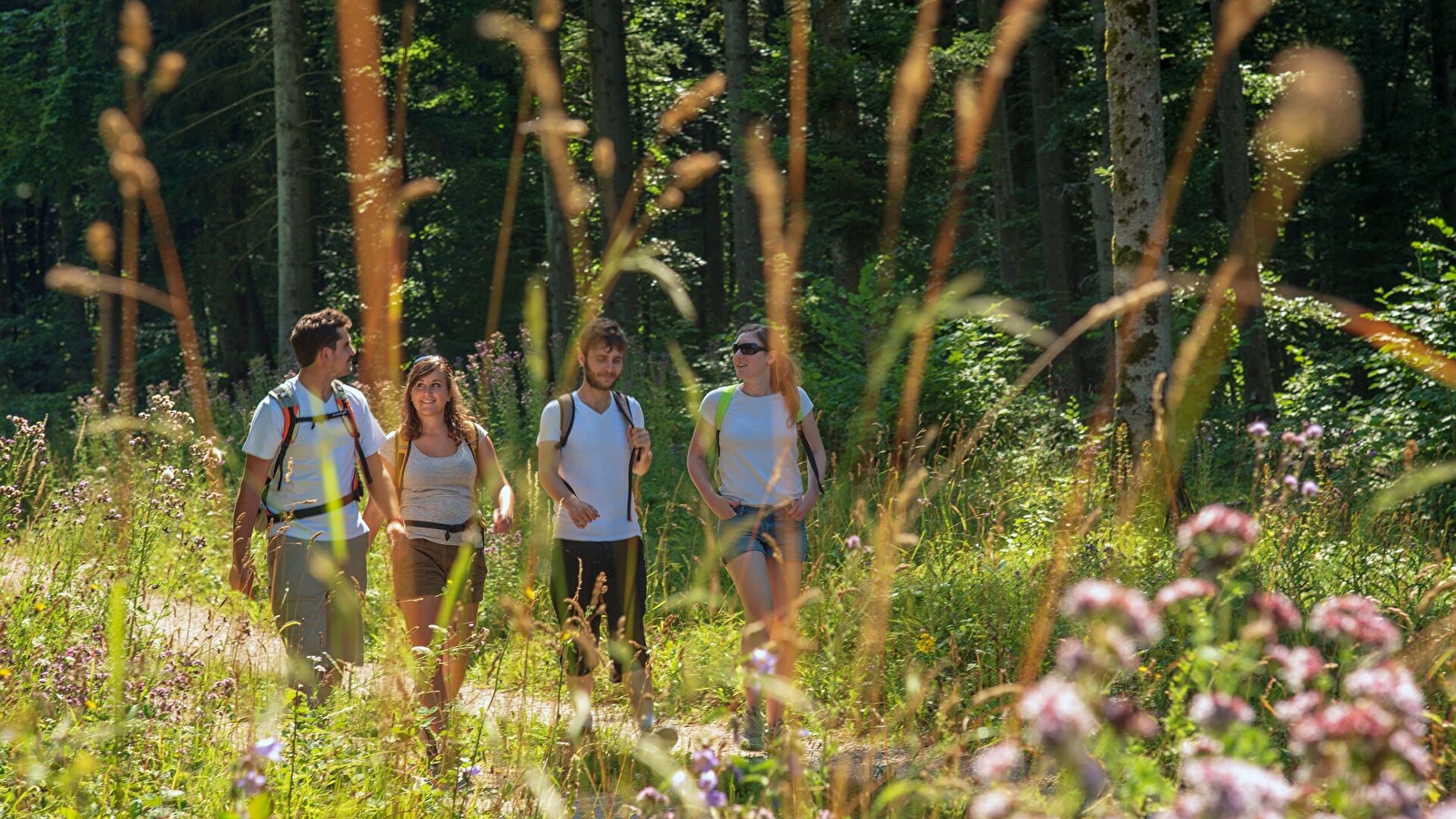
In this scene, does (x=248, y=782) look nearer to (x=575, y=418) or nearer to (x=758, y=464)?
(x=575, y=418)

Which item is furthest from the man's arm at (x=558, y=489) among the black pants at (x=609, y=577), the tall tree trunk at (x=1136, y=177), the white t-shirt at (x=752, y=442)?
the tall tree trunk at (x=1136, y=177)

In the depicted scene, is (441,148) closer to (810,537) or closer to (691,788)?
(810,537)

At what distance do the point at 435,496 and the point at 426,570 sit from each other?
310 mm

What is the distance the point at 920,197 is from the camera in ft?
45.6

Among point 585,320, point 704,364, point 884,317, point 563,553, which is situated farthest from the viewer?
point 704,364

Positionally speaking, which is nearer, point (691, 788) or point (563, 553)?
point (691, 788)

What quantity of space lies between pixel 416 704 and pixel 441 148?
67.2 feet

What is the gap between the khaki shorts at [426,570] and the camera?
516 centimetres

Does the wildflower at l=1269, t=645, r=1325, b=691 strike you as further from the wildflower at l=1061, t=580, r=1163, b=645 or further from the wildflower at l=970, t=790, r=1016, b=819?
the wildflower at l=970, t=790, r=1016, b=819

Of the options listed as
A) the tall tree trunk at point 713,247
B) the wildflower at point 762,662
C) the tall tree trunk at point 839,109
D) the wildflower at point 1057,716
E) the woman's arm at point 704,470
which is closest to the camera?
the wildflower at point 1057,716

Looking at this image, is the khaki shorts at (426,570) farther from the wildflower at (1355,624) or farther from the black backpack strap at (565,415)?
the wildflower at (1355,624)

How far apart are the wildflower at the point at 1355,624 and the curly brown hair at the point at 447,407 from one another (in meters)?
4.21

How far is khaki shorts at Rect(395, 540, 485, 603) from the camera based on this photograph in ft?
16.9

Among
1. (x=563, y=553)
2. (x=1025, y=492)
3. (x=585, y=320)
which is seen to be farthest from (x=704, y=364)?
(x=585, y=320)
